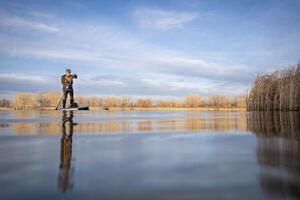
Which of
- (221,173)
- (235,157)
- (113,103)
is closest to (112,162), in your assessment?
(221,173)

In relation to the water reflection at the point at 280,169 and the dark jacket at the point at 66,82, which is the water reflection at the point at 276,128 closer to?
the water reflection at the point at 280,169

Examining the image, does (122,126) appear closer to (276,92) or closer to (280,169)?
(280,169)

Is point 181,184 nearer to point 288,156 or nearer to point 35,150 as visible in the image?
point 288,156

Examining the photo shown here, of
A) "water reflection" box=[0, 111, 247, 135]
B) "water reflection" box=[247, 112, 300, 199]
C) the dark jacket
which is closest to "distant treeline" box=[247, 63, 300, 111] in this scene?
"water reflection" box=[0, 111, 247, 135]

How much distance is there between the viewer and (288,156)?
356cm

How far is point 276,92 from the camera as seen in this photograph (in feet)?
78.6

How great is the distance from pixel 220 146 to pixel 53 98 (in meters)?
51.9

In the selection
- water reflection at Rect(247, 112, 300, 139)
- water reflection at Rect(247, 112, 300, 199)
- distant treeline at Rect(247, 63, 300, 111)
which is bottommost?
water reflection at Rect(247, 112, 300, 199)

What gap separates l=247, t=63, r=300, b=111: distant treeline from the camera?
21609 millimetres

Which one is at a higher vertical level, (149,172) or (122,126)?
(122,126)

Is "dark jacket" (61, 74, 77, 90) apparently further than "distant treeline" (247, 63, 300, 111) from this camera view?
No

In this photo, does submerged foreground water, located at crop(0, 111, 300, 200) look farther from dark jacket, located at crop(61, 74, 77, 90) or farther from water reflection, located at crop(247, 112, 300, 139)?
dark jacket, located at crop(61, 74, 77, 90)

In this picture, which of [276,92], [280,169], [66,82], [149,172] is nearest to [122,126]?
[149,172]

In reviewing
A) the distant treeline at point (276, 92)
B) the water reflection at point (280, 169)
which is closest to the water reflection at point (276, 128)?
the water reflection at point (280, 169)
